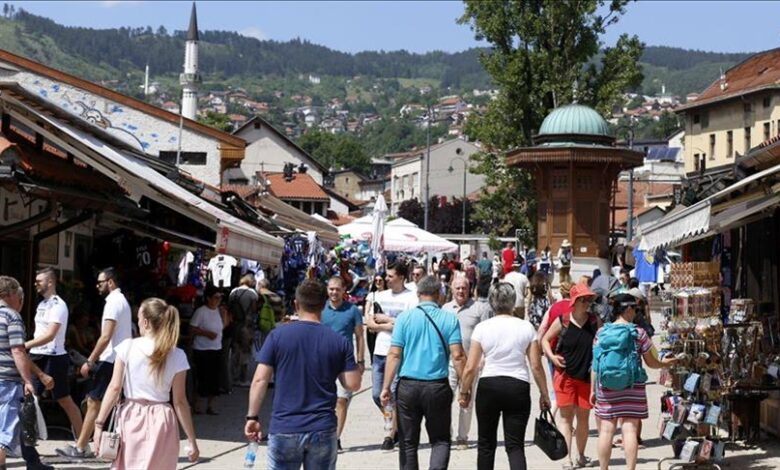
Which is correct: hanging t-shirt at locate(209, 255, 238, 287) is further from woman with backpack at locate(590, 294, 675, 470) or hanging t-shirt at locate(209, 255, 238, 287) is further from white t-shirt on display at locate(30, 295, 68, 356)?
woman with backpack at locate(590, 294, 675, 470)

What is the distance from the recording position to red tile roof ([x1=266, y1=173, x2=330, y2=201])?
9712 cm

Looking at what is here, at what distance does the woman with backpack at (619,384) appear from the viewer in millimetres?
11523

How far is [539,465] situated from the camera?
1309 centimetres

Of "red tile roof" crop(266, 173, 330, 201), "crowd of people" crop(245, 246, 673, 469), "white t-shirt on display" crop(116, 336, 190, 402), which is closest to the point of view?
"crowd of people" crop(245, 246, 673, 469)

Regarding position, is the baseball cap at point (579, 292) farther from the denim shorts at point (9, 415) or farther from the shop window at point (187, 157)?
the shop window at point (187, 157)

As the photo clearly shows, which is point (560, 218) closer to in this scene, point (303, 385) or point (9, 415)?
point (9, 415)

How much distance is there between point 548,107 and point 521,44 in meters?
2.53

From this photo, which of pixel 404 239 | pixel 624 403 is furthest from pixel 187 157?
pixel 624 403

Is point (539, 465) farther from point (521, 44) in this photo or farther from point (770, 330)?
point (521, 44)

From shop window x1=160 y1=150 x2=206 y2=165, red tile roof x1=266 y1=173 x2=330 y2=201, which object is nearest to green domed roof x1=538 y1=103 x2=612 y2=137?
shop window x1=160 y1=150 x2=206 y2=165

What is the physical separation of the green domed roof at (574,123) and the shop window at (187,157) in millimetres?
11980

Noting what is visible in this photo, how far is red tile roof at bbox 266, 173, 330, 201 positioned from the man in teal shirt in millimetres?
85155

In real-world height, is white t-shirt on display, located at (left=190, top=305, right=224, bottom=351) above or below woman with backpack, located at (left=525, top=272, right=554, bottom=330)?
below

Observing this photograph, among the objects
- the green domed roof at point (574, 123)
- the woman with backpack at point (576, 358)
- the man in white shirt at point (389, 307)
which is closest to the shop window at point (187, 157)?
the green domed roof at point (574, 123)
